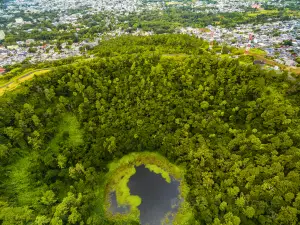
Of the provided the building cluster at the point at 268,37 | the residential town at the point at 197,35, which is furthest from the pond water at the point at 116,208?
the residential town at the point at 197,35

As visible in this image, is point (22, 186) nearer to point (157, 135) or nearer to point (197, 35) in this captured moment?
point (157, 135)

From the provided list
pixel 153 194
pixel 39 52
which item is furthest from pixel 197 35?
pixel 153 194

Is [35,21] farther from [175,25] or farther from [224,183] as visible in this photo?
[224,183]

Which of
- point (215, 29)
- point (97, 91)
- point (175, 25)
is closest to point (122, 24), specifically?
point (175, 25)

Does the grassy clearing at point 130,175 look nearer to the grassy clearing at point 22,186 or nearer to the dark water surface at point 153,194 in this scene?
the dark water surface at point 153,194

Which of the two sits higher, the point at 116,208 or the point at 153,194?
the point at 153,194

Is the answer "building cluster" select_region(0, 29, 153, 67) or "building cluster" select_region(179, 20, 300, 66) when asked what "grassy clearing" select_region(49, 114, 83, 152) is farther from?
"building cluster" select_region(179, 20, 300, 66)
